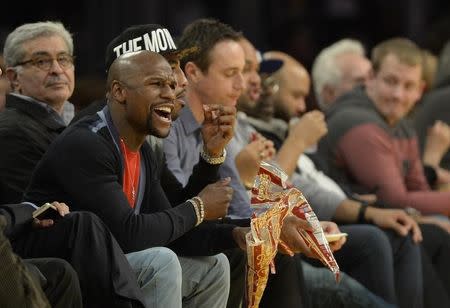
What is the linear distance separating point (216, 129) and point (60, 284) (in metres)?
0.93

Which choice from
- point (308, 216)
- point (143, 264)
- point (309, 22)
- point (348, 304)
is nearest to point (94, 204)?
point (143, 264)

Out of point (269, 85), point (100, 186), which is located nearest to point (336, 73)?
point (269, 85)

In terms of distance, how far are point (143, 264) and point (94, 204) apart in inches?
8.9

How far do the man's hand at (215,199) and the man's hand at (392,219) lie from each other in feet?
4.56

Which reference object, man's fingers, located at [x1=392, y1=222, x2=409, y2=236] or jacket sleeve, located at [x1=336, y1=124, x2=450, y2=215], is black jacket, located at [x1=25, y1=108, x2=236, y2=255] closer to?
man's fingers, located at [x1=392, y1=222, x2=409, y2=236]

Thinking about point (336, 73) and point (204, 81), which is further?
point (336, 73)

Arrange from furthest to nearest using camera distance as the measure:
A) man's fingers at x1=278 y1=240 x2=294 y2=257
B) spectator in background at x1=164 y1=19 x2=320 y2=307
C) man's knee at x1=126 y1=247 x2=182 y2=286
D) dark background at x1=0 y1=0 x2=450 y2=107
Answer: dark background at x1=0 y1=0 x2=450 y2=107 → spectator in background at x1=164 y1=19 x2=320 y2=307 → man's fingers at x1=278 y1=240 x2=294 y2=257 → man's knee at x1=126 y1=247 x2=182 y2=286

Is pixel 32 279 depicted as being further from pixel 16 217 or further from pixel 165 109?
pixel 165 109

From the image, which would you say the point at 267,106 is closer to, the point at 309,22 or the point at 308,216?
the point at 308,216

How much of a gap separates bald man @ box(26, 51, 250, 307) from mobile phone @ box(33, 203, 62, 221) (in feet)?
0.48

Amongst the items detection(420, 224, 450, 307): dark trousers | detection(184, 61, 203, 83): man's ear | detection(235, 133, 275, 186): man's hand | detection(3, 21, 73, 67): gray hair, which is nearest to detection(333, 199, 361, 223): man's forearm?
detection(420, 224, 450, 307): dark trousers

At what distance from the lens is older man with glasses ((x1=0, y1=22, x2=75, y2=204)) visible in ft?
12.9

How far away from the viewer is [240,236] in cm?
389

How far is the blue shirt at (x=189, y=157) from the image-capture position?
4293 mm
